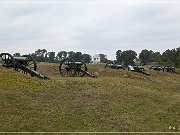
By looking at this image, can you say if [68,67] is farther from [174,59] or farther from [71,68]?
[174,59]

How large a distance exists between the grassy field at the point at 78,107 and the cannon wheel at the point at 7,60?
4026 mm

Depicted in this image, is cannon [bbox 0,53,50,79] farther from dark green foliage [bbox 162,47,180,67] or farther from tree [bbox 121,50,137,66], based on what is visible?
tree [bbox 121,50,137,66]

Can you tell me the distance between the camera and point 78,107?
679 inches

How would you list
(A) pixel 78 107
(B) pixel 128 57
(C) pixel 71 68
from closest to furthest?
1. (A) pixel 78 107
2. (C) pixel 71 68
3. (B) pixel 128 57

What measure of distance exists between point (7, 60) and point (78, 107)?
1222 cm

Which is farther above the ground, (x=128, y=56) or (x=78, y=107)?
(x=128, y=56)

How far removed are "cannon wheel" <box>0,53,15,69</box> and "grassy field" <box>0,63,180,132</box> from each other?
158 inches

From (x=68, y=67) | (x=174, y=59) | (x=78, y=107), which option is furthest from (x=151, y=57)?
(x=78, y=107)

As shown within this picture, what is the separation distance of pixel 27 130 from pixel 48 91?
6193mm

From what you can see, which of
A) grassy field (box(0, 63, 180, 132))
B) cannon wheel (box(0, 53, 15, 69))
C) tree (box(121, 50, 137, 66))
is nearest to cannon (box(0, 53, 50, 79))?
cannon wheel (box(0, 53, 15, 69))

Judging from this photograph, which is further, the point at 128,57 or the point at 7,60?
the point at 128,57

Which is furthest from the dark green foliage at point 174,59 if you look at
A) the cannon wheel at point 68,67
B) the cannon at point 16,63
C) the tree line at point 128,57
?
the cannon at point 16,63

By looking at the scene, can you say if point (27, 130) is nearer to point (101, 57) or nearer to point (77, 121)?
point (77, 121)

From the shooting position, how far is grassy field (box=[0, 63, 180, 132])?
14.8 meters
